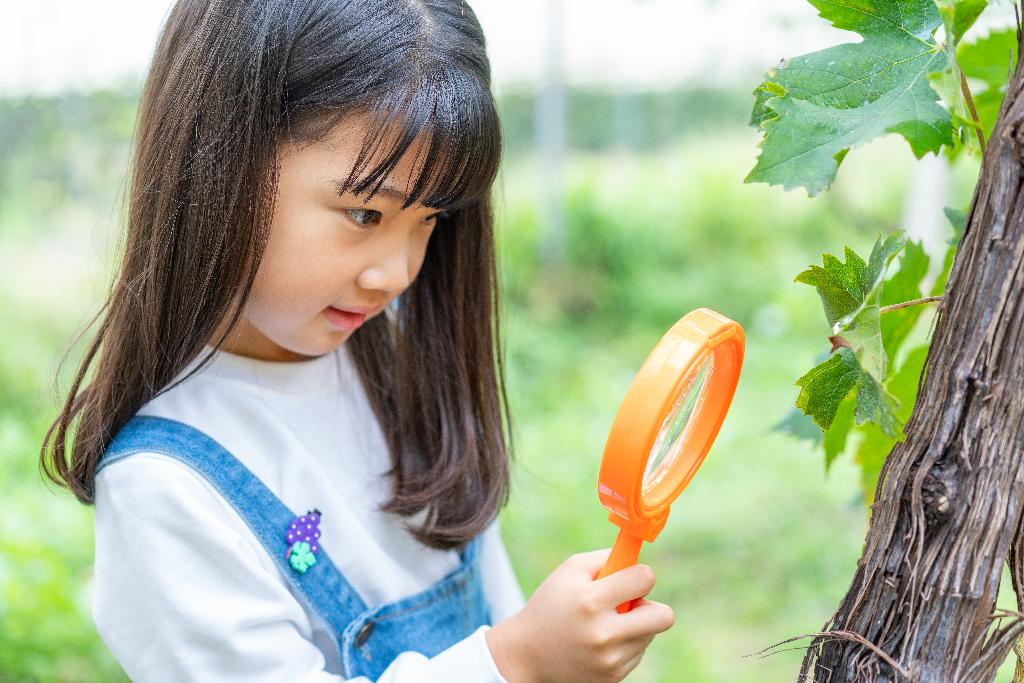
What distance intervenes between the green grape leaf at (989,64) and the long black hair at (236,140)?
347 millimetres

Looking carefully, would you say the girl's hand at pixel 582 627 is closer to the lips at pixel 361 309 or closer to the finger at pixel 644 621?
the finger at pixel 644 621

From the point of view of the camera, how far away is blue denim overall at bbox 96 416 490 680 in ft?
2.70

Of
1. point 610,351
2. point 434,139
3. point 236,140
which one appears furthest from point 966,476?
point 610,351

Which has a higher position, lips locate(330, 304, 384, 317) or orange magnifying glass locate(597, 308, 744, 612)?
lips locate(330, 304, 384, 317)

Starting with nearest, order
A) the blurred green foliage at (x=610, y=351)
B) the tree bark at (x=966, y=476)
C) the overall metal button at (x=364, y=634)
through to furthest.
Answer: the tree bark at (x=966, y=476) → the overall metal button at (x=364, y=634) → the blurred green foliage at (x=610, y=351)

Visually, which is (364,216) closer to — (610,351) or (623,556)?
(623,556)

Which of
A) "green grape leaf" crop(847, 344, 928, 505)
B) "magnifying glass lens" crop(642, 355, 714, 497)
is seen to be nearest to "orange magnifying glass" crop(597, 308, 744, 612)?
"magnifying glass lens" crop(642, 355, 714, 497)

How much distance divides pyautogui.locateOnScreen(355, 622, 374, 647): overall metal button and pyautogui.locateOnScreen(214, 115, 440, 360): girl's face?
27cm


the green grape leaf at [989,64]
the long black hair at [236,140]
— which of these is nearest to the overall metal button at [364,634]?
the long black hair at [236,140]

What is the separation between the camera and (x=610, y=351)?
3.37 m

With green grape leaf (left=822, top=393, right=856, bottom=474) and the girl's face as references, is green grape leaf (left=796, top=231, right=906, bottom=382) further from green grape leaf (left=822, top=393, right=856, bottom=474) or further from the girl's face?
the girl's face

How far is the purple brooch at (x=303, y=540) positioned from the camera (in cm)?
86

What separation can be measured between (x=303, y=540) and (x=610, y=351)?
101 inches

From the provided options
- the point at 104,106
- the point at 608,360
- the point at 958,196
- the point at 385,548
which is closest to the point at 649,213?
the point at 608,360
